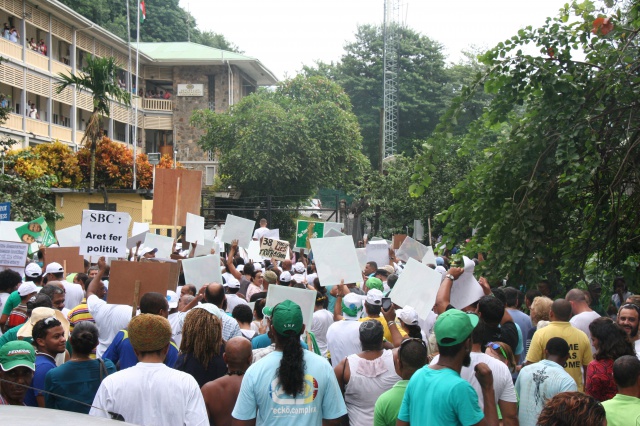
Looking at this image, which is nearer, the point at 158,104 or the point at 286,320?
the point at 286,320

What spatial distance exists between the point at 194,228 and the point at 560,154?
19.1 ft

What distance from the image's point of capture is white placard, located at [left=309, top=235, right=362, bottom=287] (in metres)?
8.48

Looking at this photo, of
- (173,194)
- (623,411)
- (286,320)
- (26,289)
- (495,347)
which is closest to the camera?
(623,411)

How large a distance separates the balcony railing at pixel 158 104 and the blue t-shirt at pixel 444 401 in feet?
152

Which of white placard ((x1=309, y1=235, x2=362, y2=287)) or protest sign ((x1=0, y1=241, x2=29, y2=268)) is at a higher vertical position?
white placard ((x1=309, y1=235, x2=362, y2=287))

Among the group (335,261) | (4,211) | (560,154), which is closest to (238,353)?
(335,261)

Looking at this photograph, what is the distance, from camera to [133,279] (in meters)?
7.59

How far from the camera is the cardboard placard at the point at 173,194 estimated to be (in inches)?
506

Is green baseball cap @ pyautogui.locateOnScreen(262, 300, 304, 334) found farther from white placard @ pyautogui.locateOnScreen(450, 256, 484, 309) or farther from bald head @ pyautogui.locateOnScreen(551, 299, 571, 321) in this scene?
white placard @ pyautogui.locateOnScreen(450, 256, 484, 309)

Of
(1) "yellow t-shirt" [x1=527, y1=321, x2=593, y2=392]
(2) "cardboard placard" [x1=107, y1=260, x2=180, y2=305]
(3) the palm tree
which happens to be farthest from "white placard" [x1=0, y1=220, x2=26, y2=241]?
(3) the palm tree

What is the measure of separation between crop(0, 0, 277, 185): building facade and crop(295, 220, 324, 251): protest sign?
17907 mm

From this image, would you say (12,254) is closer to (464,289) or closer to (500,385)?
(464,289)

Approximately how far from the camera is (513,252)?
9844 millimetres

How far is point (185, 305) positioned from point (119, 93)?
862 inches
